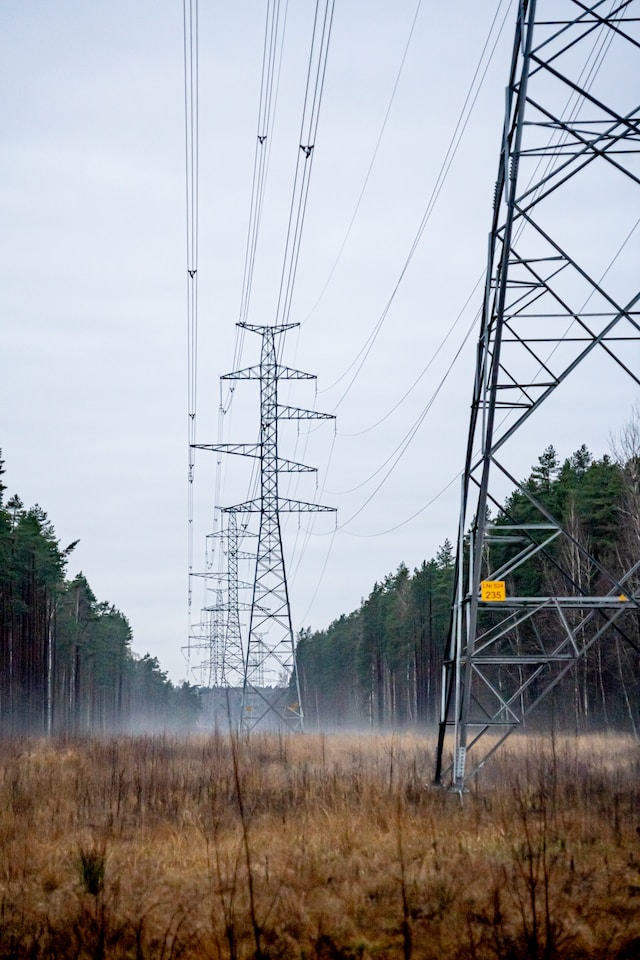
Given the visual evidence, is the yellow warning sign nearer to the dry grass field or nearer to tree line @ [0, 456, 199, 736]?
the dry grass field

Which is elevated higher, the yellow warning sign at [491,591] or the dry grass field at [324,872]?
the yellow warning sign at [491,591]

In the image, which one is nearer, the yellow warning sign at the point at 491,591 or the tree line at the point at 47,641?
the yellow warning sign at the point at 491,591

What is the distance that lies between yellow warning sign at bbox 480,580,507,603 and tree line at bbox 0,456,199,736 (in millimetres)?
24011

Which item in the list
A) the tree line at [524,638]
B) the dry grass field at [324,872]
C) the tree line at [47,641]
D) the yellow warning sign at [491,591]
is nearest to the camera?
the dry grass field at [324,872]

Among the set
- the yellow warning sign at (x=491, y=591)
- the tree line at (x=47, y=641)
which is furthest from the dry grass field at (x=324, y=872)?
the tree line at (x=47, y=641)

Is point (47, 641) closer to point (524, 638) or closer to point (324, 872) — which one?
point (524, 638)

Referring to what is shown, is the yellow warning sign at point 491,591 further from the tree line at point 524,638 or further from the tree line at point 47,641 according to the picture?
the tree line at point 47,641

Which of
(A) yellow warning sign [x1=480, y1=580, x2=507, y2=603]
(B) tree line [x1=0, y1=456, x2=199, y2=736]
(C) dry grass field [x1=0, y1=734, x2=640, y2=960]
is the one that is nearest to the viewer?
(C) dry grass field [x1=0, y1=734, x2=640, y2=960]

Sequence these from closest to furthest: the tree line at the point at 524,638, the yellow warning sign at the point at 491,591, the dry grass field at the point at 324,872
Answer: the dry grass field at the point at 324,872 → the yellow warning sign at the point at 491,591 → the tree line at the point at 524,638

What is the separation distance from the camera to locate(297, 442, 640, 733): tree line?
134ft

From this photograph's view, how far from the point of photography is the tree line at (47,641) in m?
58.6

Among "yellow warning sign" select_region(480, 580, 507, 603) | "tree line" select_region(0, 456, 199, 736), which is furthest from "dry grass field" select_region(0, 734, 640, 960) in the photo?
"tree line" select_region(0, 456, 199, 736)

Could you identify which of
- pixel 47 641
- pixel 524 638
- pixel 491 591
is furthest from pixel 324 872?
pixel 47 641

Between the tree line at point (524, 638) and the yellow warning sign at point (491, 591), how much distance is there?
3.17ft
